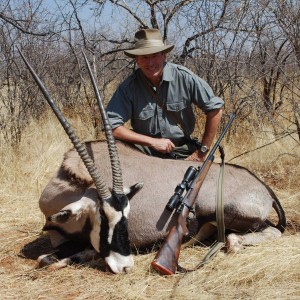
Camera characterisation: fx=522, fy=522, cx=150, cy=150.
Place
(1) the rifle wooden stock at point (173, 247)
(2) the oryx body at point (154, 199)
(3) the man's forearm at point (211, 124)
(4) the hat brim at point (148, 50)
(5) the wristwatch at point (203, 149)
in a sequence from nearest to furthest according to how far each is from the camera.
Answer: (1) the rifle wooden stock at point (173, 247) → (2) the oryx body at point (154, 199) → (4) the hat brim at point (148, 50) → (5) the wristwatch at point (203, 149) → (3) the man's forearm at point (211, 124)

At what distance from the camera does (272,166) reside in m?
6.39

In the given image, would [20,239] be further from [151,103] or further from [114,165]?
[151,103]

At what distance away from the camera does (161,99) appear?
15.0 ft

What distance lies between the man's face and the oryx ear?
1.13m

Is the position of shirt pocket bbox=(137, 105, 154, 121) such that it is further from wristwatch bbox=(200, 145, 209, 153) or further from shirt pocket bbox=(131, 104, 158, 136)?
wristwatch bbox=(200, 145, 209, 153)

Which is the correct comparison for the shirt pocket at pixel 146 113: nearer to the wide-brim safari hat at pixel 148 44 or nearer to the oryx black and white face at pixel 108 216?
the wide-brim safari hat at pixel 148 44

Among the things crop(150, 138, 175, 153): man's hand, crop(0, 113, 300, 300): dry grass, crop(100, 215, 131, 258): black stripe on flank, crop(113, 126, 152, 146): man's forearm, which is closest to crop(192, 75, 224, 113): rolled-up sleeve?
crop(150, 138, 175, 153): man's hand

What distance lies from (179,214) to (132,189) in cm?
39

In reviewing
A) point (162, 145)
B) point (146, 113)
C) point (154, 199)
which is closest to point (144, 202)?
point (154, 199)

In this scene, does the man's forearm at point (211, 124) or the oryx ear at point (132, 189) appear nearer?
the oryx ear at point (132, 189)

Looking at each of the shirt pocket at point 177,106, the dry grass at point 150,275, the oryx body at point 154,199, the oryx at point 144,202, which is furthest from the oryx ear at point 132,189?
the shirt pocket at point 177,106

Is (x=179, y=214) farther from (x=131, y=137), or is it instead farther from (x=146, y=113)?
(x=146, y=113)

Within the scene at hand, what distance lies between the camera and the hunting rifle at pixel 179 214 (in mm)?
3287

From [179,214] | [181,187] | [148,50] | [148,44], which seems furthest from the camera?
[148,44]
